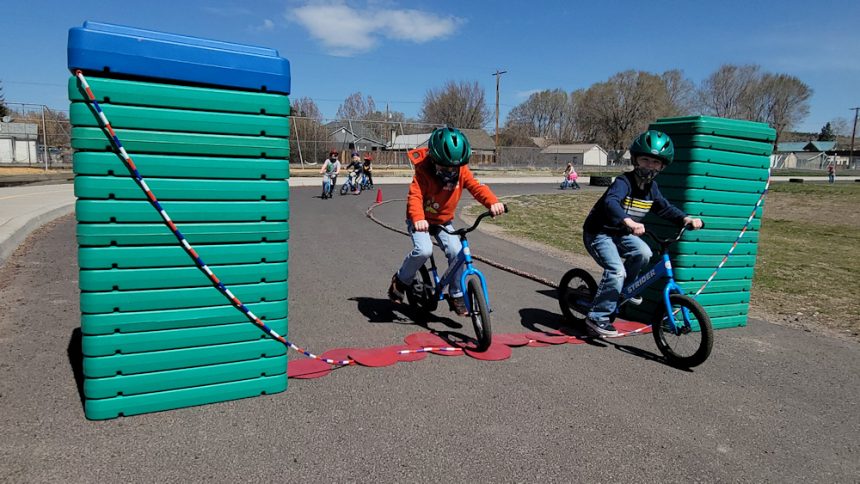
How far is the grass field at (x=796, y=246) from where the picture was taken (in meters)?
7.08

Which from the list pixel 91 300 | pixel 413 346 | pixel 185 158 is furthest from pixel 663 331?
pixel 91 300

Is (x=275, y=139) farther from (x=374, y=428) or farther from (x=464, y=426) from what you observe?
(x=464, y=426)

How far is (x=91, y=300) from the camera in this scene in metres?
3.29

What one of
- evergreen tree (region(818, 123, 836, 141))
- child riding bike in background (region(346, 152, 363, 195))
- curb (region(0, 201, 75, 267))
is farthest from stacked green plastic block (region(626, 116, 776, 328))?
evergreen tree (region(818, 123, 836, 141))

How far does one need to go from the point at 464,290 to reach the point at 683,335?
1.92 metres

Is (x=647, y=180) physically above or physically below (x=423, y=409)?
above

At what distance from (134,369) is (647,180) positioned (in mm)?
4371

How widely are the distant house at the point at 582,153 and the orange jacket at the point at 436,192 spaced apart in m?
98.1

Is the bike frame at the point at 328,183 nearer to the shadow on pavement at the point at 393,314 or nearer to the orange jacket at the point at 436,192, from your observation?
the shadow on pavement at the point at 393,314

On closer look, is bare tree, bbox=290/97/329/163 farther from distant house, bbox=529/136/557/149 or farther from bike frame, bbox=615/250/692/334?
distant house, bbox=529/136/557/149

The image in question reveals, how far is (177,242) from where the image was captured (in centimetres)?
346

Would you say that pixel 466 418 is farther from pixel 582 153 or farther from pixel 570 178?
pixel 582 153

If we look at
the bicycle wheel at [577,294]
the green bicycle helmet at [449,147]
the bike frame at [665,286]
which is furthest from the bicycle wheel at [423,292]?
Result: the bike frame at [665,286]

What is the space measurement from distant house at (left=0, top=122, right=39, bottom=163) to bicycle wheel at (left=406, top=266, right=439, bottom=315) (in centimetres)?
3614
